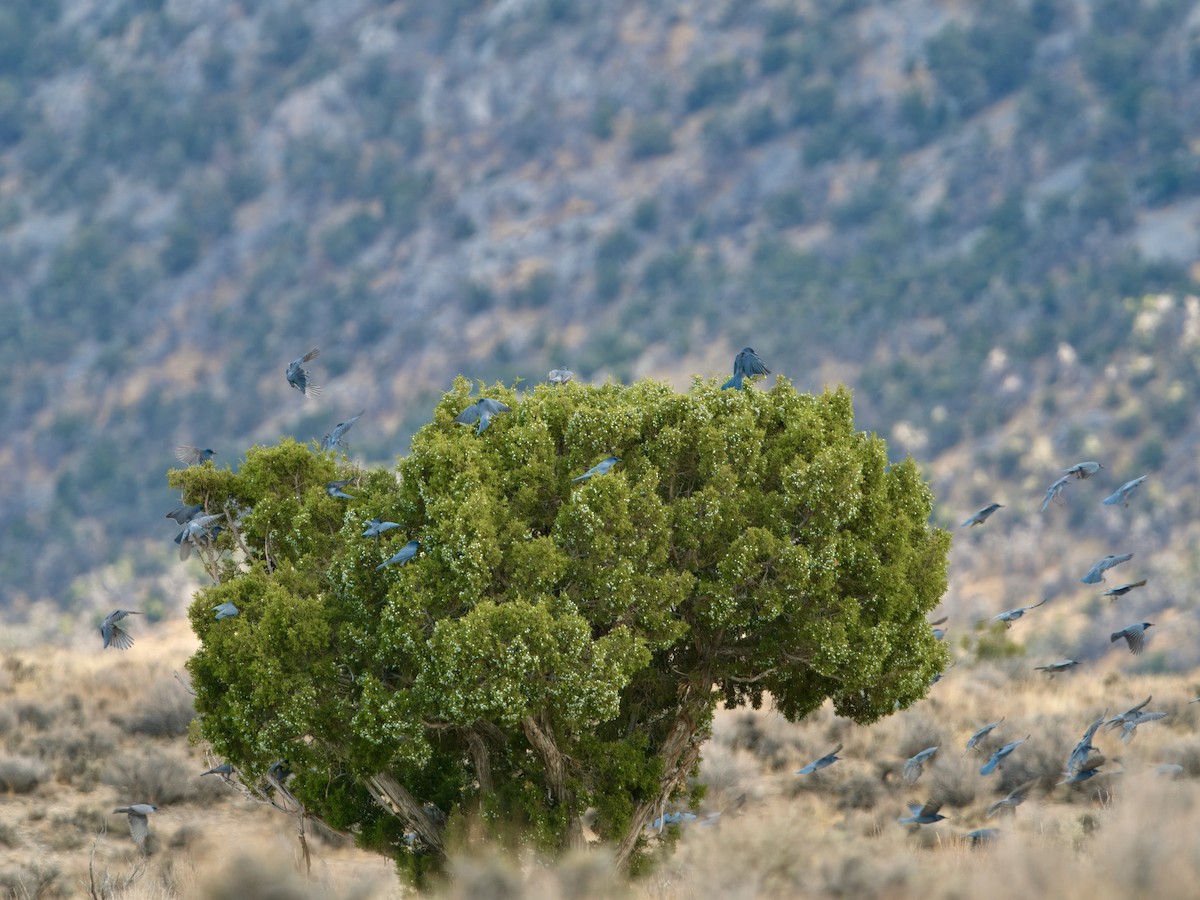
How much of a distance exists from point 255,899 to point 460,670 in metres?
3.34

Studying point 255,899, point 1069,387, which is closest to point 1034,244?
point 1069,387

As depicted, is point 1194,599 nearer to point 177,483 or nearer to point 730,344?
point 730,344

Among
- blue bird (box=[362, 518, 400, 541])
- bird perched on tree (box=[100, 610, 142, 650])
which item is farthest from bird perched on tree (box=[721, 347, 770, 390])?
bird perched on tree (box=[100, 610, 142, 650])

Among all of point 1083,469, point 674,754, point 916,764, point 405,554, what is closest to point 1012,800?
point 916,764

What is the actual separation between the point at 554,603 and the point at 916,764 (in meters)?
6.07

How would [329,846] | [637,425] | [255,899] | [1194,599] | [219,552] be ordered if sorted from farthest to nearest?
[1194,599] → [329,846] → [219,552] → [637,425] → [255,899]

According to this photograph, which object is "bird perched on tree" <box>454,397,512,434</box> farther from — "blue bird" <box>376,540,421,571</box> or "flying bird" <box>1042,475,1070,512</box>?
"flying bird" <box>1042,475,1070,512</box>

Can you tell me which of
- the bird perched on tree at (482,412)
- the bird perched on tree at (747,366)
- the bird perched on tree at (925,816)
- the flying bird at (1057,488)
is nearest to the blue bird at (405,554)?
the bird perched on tree at (482,412)

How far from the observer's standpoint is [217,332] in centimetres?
10531

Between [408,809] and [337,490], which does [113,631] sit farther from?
[408,809]

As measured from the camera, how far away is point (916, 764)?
1688 cm

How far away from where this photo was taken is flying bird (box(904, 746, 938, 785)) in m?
14.7

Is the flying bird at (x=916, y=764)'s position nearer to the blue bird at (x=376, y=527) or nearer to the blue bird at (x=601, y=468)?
the blue bird at (x=601, y=468)

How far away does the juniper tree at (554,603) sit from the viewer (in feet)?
41.5
